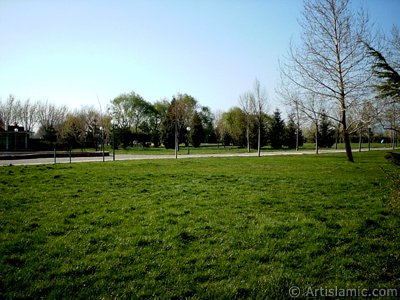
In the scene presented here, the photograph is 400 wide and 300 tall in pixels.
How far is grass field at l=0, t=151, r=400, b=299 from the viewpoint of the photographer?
12.1 feet

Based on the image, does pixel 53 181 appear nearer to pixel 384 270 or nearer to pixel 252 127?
pixel 384 270

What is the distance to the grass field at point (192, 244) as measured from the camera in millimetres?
3680

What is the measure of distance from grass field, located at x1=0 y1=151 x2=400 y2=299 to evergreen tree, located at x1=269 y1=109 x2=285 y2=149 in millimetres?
57067

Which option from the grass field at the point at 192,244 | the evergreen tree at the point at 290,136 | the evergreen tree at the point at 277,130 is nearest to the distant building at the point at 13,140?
the grass field at the point at 192,244

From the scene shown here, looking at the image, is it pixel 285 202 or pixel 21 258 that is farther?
pixel 285 202

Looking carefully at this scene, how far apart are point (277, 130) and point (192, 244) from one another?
63.5m

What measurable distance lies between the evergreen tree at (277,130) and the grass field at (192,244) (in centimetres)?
5707

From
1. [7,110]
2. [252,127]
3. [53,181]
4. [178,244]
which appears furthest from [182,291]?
[7,110]

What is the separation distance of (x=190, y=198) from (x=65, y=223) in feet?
13.0

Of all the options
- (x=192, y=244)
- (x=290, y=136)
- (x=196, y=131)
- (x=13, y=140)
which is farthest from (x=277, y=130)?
(x=192, y=244)

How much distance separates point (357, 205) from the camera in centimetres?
789

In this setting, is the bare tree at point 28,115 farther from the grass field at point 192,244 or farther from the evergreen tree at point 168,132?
the grass field at point 192,244

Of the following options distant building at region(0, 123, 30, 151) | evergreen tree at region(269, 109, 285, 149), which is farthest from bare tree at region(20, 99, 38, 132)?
evergreen tree at region(269, 109, 285, 149)

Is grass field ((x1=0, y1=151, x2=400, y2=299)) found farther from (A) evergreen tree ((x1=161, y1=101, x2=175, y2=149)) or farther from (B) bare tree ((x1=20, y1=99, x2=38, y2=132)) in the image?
(B) bare tree ((x1=20, y1=99, x2=38, y2=132))
